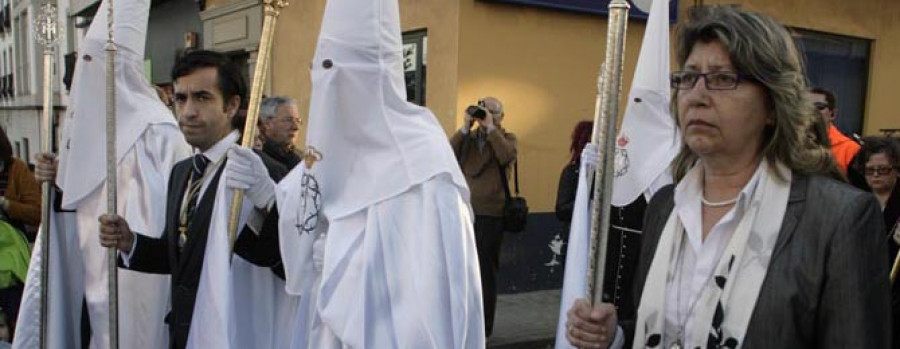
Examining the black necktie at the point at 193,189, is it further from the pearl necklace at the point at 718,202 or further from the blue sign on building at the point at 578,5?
the blue sign on building at the point at 578,5

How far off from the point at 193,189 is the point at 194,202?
63 millimetres

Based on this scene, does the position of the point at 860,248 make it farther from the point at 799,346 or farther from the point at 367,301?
the point at 367,301

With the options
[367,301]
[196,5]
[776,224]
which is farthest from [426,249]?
[196,5]

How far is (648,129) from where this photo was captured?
148 inches

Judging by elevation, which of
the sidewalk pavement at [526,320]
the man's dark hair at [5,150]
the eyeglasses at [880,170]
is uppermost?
the eyeglasses at [880,170]

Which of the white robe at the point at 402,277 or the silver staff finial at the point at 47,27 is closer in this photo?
the white robe at the point at 402,277

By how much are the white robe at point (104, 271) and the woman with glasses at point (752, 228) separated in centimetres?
225

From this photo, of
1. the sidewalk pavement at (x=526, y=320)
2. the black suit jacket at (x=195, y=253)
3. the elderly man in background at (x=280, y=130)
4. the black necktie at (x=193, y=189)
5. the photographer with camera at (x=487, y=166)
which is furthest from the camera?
the sidewalk pavement at (x=526, y=320)

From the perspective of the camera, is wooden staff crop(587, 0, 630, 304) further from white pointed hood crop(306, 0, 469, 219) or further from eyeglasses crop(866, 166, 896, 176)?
eyeglasses crop(866, 166, 896, 176)

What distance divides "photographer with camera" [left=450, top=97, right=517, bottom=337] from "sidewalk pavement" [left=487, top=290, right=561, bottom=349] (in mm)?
279

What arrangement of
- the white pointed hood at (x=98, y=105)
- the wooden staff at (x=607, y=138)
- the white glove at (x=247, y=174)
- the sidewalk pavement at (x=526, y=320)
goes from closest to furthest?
the wooden staff at (x=607, y=138)
the white glove at (x=247, y=174)
the white pointed hood at (x=98, y=105)
the sidewalk pavement at (x=526, y=320)

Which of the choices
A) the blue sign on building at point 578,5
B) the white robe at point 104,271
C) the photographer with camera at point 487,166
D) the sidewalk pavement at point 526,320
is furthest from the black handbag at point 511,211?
the white robe at point 104,271

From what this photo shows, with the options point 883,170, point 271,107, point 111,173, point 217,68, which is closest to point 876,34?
point 883,170

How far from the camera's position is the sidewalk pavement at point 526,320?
6137 millimetres
